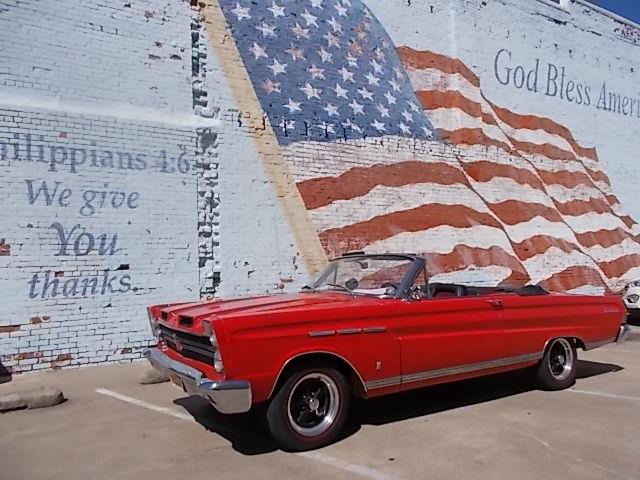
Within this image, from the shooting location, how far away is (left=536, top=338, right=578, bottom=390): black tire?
677cm

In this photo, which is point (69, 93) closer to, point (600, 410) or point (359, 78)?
point (359, 78)

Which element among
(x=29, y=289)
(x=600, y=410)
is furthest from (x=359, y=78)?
(x=600, y=410)

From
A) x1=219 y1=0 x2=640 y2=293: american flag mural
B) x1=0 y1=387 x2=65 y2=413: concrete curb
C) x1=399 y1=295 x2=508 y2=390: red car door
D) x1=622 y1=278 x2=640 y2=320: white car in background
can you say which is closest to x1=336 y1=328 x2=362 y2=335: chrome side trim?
x1=399 y1=295 x2=508 y2=390: red car door

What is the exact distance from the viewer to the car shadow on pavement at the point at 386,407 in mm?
5309

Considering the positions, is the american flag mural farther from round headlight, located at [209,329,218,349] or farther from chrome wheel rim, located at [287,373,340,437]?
round headlight, located at [209,329,218,349]

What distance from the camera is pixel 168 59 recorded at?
9.20 meters

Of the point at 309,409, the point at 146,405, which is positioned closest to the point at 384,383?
the point at 309,409

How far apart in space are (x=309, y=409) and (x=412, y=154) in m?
7.49

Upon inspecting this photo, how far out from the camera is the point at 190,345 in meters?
5.17

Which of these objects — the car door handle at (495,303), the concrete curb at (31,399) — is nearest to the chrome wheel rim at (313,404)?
the car door handle at (495,303)

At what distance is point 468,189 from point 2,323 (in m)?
8.37

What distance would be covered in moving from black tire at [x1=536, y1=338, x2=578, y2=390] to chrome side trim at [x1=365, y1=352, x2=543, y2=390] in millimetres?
215

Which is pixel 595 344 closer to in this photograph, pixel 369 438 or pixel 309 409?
pixel 369 438

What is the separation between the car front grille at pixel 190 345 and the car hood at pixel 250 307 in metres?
0.08
